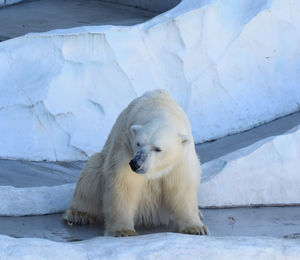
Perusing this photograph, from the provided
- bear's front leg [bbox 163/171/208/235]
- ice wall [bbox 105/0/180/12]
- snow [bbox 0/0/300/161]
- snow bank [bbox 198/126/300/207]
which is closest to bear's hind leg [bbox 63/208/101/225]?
bear's front leg [bbox 163/171/208/235]

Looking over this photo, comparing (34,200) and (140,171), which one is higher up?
(140,171)

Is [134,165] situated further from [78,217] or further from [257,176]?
[257,176]

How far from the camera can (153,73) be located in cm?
723

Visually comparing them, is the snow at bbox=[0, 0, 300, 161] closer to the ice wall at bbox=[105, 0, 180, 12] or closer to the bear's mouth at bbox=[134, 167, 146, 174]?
the ice wall at bbox=[105, 0, 180, 12]

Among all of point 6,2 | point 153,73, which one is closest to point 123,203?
point 153,73

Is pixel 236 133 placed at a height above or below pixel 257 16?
below

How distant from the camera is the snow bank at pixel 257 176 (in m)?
4.88

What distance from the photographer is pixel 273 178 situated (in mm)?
5176

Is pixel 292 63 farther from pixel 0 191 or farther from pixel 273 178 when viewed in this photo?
pixel 0 191

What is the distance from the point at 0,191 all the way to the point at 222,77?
3.34 meters

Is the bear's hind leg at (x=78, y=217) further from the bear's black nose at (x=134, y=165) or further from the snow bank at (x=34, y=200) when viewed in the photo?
the bear's black nose at (x=134, y=165)

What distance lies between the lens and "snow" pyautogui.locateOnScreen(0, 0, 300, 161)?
Answer: 664 centimetres

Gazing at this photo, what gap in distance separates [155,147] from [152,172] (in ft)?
0.62

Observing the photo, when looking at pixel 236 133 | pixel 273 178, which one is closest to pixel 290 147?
pixel 273 178
